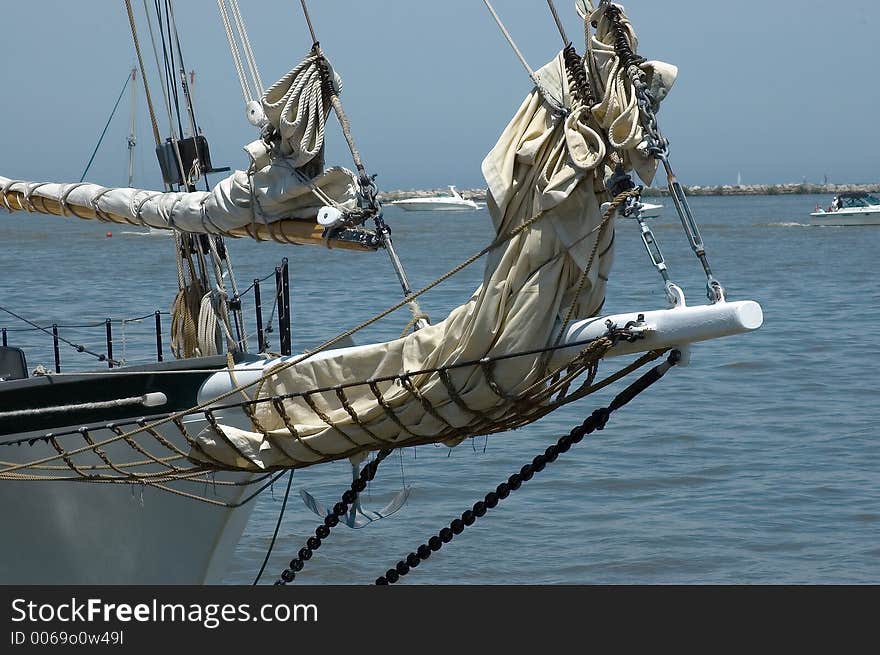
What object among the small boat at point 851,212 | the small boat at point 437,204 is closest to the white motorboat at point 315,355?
the small boat at point 851,212

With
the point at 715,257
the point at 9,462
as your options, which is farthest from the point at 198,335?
the point at 715,257

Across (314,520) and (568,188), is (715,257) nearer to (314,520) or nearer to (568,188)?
(314,520)

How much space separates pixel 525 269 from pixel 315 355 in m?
1.42

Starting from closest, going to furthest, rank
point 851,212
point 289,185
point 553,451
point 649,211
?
point 553,451
point 289,185
point 851,212
point 649,211

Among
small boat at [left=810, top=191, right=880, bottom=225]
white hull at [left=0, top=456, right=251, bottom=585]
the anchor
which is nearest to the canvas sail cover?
the anchor

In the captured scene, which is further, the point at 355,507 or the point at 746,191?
the point at 746,191

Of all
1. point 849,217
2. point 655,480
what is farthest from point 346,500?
point 849,217

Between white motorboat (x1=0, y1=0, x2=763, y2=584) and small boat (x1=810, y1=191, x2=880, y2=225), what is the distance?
54.6 meters

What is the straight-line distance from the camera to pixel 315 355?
801 cm

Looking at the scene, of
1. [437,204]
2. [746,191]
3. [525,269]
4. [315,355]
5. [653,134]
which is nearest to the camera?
[653,134]

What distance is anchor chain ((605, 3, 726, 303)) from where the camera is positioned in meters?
6.92

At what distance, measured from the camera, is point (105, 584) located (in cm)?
954

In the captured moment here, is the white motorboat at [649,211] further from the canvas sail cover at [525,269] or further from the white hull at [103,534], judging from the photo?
the white hull at [103,534]

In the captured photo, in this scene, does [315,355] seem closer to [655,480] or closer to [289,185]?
[289,185]
